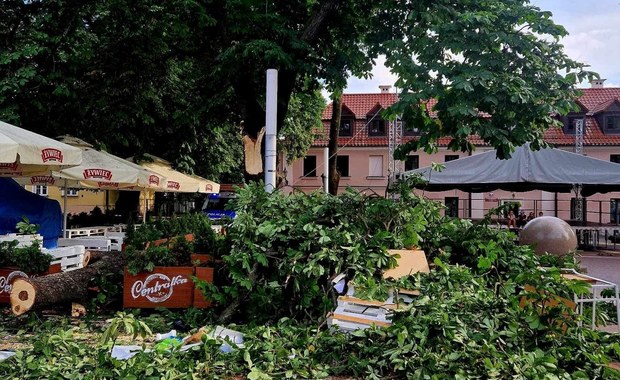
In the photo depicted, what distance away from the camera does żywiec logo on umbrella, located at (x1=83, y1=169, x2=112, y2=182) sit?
33.1 feet

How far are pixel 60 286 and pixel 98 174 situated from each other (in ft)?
12.5

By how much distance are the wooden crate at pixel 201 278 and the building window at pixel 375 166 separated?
37.2m

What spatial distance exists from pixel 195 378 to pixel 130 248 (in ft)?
12.8

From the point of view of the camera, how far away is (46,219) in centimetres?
1001

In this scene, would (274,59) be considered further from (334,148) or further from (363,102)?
(363,102)

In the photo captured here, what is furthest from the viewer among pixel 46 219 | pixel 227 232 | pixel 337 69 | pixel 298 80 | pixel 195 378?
pixel 298 80

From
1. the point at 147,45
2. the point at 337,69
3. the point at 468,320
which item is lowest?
the point at 468,320

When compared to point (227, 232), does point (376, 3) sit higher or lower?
higher

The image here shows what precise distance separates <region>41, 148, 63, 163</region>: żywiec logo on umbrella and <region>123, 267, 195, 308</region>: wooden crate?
1.65m

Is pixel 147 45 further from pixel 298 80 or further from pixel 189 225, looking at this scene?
pixel 189 225

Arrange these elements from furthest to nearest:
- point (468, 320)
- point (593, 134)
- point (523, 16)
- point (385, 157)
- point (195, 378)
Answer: point (385, 157) → point (593, 134) → point (523, 16) → point (468, 320) → point (195, 378)

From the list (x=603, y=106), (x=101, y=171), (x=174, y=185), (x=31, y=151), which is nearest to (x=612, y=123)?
(x=603, y=106)

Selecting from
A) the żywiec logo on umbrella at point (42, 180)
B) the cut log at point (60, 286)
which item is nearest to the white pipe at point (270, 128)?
the cut log at point (60, 286)

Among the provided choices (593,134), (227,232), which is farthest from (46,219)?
(593,134)
